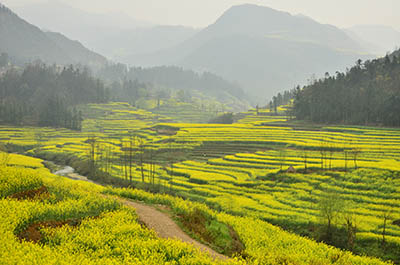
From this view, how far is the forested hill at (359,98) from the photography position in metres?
83.1

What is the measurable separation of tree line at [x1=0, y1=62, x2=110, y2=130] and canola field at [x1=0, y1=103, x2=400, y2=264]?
69.2 feet

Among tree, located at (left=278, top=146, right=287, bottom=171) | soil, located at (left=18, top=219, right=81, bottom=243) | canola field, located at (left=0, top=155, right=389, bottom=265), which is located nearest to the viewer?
canola field, located at (left=0, top=155, right=389, bottom=265)

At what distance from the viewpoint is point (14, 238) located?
42.9 feet

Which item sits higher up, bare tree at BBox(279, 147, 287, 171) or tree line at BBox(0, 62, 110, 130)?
tree line at BBox(0, 62, 110, 130)

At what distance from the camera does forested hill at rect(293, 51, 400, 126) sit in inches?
3273

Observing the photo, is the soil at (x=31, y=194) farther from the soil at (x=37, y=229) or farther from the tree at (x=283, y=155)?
the tree at (x=283, y=155)

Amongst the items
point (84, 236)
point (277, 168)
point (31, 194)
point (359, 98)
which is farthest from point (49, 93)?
point (84, 236)

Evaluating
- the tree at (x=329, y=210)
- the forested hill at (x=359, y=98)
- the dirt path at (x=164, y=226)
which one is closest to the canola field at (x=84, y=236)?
the dirt path at (x=164, y=226)

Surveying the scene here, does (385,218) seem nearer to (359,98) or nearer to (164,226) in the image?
(164,226)

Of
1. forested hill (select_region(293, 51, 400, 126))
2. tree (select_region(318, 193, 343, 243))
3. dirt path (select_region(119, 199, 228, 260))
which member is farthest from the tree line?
dirt path (select_region(119, 199, 228, 260))

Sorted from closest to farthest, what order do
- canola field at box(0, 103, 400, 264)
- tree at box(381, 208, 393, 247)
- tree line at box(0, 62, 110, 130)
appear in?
1. tree at box(381, 208, 393, 247)
2. canola field at box(0, 103, 400, 264)
3. tree line at box(0, 62, 110, 130)

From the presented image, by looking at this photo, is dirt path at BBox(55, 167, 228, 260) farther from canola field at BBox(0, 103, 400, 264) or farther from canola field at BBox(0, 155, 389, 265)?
canola field at BBox(0, 103, 400, 264)

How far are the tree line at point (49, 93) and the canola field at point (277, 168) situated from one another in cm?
2111

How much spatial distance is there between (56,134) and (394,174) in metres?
99.5
